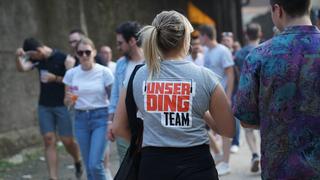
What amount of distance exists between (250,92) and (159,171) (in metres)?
0.72

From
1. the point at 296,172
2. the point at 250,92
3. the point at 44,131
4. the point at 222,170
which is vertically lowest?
the point at 222,170

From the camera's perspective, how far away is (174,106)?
3639 millimetres

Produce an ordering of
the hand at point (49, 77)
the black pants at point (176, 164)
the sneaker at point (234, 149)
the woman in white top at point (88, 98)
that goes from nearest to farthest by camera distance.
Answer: the black pants at point (176, 164)
the woman in white top at point (88, 98)
the hand at point (49, 77)
the sneaker at point (234, 149)

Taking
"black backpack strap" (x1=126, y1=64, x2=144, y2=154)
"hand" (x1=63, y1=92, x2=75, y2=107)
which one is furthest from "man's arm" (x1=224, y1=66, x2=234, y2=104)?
"black backpack strap" (x1=126, y1=64, x2=144, y2=154)

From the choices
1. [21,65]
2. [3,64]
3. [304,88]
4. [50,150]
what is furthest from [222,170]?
[304,88]

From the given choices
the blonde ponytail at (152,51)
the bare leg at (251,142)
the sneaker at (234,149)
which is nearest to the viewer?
the blonde ponytail at (152,51)

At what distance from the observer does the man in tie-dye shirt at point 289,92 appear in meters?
3.14

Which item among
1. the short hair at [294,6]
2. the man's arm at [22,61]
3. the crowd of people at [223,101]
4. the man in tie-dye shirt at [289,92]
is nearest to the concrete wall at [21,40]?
the man's arm at [22,61]

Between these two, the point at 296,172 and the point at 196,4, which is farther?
the point at 196,4

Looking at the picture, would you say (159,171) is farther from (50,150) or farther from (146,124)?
(50,150)

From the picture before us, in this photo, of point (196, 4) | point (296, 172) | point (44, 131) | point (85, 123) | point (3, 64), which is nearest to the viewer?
point (296, 172)

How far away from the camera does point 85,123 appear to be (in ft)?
21.9

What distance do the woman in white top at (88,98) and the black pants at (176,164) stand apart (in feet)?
9.40

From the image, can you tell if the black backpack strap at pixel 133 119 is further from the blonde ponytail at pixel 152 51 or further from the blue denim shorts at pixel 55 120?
the blue denim shorts at pixel 55 120
